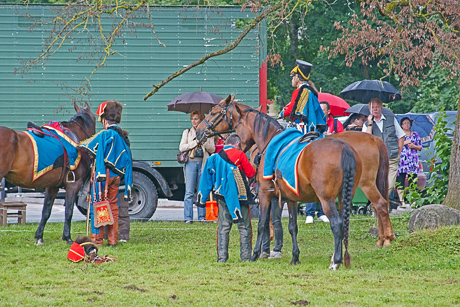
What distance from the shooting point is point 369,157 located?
8.98 meters

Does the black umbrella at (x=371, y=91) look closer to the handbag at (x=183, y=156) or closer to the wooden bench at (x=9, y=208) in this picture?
the handbag at (x=183, y=156)

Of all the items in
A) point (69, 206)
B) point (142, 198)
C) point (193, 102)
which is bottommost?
point (142, 198)

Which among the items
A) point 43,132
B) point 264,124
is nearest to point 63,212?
point 43,132

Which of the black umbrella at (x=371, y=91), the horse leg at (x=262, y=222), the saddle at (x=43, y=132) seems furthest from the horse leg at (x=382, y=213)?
the saddle at (x=43, y=132)

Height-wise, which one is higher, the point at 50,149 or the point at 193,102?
the point at 193,102

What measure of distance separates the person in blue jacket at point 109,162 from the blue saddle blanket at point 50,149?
0.43 meters

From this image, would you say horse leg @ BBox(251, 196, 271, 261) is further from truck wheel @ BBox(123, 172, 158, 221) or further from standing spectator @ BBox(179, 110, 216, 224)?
truck wheel @ BBox(123, 172, 158, 221)

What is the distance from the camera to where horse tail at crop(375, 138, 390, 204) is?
909cm

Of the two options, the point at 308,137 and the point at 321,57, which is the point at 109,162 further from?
the point at 321,57

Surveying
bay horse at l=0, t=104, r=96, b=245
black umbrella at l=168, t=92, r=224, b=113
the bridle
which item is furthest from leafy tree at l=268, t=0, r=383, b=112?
the bridle

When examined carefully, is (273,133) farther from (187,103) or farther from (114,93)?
(114,93)

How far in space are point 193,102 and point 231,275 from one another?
215 inches

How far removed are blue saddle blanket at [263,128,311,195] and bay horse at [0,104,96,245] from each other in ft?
11.6

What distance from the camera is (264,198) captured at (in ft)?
27.6
